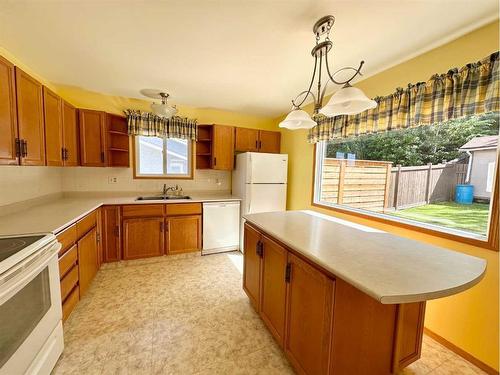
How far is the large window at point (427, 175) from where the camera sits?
1517 mm

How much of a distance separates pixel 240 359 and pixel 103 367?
918 millimetres

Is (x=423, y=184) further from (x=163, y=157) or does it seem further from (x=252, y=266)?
(x=163, y=157)

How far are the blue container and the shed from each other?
3 centimetres

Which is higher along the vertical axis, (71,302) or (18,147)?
(18,147)

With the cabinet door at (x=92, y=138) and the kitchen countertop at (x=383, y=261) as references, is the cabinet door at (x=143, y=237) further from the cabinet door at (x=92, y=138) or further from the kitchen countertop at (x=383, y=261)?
the kitchen countertop at (x=383, y=261)

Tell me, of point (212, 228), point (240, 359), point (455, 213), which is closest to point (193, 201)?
point (212, 228)

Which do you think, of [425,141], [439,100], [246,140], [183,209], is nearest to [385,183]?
[425,141]

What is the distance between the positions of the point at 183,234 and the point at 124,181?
4.10ft

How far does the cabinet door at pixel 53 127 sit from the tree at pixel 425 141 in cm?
330

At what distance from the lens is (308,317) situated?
1188 mm

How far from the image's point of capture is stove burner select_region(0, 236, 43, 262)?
3.51 ft

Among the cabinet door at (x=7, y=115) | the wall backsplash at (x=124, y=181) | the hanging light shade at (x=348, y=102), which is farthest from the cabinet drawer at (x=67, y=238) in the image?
the hanging light shade at (x=348, y=102)

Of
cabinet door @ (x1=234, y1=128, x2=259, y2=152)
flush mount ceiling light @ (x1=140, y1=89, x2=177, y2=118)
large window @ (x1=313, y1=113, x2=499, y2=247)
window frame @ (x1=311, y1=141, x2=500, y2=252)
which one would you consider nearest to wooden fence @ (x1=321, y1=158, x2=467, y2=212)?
large window @ (x1=313, y1=113, x2=499, y2=247)

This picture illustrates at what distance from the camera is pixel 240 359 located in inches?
57.8
